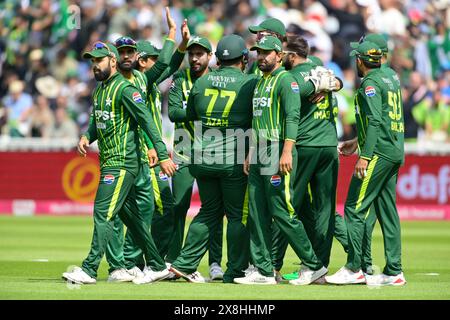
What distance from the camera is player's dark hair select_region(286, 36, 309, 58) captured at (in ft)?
38.4

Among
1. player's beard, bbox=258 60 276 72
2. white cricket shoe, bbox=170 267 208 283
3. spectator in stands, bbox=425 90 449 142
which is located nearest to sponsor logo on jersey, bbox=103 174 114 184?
white cricket shoe, bbox=170 267 208 283

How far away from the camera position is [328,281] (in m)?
11.1

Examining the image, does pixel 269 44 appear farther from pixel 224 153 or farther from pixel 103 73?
pixel 103 73

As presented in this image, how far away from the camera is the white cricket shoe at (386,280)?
11.1 meters

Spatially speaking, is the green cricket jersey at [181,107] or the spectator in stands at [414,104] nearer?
the green cricket jersey at [181,107]

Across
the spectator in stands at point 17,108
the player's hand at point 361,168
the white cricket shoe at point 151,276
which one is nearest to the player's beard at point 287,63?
the player's hand at point 361,168

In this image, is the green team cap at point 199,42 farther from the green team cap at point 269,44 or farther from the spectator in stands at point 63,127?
the spectator in stands at point 63,127

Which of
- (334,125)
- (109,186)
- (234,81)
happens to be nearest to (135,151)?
(109,186)

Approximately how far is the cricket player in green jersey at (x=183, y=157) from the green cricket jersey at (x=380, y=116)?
1.90 m

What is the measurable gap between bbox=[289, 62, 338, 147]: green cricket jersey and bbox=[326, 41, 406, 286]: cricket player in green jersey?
41cm

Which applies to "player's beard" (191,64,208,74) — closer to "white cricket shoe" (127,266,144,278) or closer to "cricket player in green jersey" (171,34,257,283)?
"cricket player in green jersey" (171,34,257,283)

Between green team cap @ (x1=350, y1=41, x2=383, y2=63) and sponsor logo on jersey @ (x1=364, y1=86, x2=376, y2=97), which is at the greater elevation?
green team cap @ (x1=350, y1=41, x2=383, y2=63)

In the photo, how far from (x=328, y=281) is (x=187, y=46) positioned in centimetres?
302
